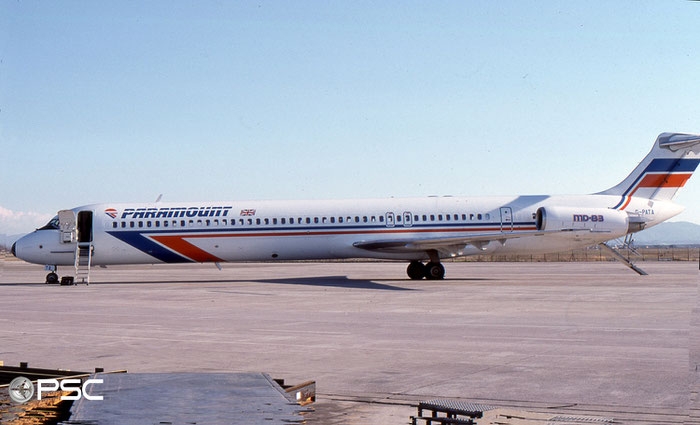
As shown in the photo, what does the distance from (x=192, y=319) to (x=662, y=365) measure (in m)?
9.41

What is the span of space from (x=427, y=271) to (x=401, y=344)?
19.2 metres

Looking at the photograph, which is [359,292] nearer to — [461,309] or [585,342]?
[461,309]

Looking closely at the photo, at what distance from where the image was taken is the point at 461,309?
17.3 metres

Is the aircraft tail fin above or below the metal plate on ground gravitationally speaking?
above

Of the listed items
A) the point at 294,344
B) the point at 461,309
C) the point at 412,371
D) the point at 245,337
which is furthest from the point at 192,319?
the point at 412,371

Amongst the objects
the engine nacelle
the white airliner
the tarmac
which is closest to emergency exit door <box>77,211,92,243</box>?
the white airliner

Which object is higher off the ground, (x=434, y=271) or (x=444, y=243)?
(x=444, y=243)

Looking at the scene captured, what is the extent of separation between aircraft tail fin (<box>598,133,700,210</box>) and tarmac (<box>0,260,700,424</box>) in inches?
441

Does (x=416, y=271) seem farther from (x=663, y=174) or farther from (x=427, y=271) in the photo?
(x=663, y=174)

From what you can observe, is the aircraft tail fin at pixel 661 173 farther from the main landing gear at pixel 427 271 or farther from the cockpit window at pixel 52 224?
the cockpit window at pixel 52 224

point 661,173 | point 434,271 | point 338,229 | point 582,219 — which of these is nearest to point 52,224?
point 338,229

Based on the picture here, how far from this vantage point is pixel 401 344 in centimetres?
1161

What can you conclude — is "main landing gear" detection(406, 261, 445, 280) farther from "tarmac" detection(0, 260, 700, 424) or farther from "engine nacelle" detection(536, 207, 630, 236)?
"tarmac" detection(0, 260, 700, 424)

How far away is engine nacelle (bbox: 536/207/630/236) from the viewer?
99.7ft
